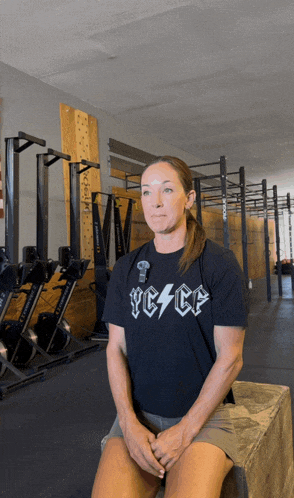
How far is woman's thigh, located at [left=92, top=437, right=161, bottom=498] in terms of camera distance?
101 centimetres

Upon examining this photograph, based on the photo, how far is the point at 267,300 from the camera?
7.61m

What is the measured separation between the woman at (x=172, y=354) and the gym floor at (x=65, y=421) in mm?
841

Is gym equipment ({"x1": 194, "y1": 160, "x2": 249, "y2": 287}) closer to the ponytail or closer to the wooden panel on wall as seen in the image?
the wooden panel on wall

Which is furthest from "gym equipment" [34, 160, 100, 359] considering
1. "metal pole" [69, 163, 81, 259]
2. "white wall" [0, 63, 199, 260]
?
"white wall" [0, 63, 199, 260]

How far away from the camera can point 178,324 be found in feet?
3.78

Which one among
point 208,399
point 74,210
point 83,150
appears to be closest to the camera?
point 208,399

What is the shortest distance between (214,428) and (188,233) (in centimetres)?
58

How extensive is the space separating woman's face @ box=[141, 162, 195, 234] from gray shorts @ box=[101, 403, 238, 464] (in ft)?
1.84

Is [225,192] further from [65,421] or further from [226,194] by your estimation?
[65,421]

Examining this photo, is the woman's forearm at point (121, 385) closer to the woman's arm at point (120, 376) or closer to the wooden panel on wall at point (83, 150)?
the woman's arm at point (120, 376)

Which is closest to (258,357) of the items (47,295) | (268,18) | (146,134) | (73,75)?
(47,295)

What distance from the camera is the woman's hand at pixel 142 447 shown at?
1054 millimetres

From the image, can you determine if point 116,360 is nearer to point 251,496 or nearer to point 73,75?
point 251,496

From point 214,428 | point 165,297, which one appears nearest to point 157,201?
point 165,297
